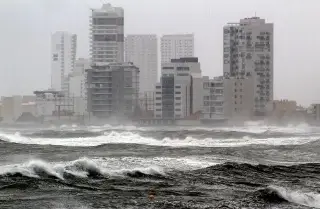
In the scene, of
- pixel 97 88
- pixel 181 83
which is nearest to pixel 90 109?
pixel 97 88

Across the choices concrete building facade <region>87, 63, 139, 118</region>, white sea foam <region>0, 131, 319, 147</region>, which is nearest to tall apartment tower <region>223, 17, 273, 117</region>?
concrete building facade <region>87, 63, 139, 118</region>

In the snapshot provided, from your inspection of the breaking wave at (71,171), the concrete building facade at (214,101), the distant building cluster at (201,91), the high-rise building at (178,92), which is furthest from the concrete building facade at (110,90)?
the breaking wave at (71,171)

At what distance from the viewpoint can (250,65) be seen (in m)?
186

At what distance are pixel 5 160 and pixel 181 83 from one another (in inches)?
5249

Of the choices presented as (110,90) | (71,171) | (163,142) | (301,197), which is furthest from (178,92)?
(301,197)

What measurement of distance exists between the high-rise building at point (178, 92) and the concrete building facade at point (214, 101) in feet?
14.5

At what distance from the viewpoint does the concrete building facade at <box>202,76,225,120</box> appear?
162 m

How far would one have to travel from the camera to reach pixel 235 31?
644ft

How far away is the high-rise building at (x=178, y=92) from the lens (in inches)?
6422

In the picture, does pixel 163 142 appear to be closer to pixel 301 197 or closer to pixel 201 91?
pixel 301 197

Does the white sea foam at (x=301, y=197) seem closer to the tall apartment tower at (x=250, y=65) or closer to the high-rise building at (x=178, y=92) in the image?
the high-rise building at (x=178, y=92)

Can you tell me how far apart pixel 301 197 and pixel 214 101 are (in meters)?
144

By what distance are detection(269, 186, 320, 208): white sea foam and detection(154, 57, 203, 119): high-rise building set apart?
143 m

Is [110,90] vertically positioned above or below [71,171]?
above
